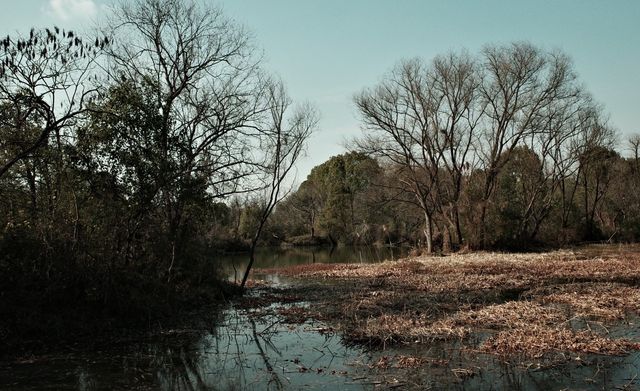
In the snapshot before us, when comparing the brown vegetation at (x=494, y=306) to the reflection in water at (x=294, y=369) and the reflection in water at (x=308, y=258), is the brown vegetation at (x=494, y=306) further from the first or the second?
the reflection in water at (x=308, y=258)

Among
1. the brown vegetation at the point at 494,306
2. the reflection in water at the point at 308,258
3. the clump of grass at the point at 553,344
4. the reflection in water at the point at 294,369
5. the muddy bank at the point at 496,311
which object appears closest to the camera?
the reflection in water at the point at 294,369

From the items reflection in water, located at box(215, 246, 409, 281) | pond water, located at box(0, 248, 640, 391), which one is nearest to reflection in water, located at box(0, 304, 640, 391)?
pond water, located at box(0, 248, 640, 391)

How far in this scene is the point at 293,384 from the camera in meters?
8.24

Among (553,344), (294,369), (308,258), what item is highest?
(308,258)

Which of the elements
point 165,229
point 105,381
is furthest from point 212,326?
point 105,381

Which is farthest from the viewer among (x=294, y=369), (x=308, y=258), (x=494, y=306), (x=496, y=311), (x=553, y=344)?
(x=308, y=258)

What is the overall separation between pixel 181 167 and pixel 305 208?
203 feet

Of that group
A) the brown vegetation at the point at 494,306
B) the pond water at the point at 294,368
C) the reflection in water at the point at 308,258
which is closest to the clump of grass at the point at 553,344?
the brown vegetation at the point at 494,306

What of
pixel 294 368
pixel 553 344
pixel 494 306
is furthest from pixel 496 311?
pixel 294 368

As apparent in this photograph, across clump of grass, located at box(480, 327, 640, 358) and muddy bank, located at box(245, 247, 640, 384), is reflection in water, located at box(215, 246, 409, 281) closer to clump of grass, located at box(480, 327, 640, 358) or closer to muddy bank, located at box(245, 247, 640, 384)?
muddy bank, located at box(245, 247, 640, 384)

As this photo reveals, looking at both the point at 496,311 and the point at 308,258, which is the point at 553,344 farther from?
the point at 308,258

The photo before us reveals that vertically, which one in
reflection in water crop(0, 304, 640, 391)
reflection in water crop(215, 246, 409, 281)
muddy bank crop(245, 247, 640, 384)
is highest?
reflection in water crop(215, 246, 409, 281)

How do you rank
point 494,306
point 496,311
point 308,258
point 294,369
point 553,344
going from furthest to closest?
1. point 308,258
2. point 494,306
3. point 496,311
4. point 553,344
5. point 294,369

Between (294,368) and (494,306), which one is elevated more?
(494,306)
